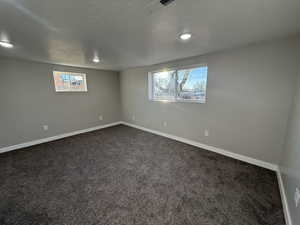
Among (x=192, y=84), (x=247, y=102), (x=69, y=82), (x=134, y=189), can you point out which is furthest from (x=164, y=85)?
(x=69, y=82)

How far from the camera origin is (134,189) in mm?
1724

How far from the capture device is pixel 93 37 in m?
1.75

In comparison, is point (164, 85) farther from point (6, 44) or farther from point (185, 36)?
point (6, 44)

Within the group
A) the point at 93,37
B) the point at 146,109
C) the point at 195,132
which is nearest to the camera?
the point at 93,37

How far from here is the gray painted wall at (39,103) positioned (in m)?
2.83

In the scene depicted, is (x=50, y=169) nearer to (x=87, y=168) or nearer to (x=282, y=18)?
(x=87, y=168)

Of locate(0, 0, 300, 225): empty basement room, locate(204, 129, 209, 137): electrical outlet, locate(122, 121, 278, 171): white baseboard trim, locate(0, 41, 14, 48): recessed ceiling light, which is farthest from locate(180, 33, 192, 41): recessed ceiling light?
locate(0, 41, 14, 48): recessed ceiling light

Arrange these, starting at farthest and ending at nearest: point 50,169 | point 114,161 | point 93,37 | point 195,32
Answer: point 114,161, point 50,169, point 93,37, point 195,32

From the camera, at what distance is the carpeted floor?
1339 mm

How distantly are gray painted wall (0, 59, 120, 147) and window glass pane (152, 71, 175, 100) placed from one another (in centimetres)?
199

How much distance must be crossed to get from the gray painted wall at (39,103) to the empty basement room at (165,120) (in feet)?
0.08

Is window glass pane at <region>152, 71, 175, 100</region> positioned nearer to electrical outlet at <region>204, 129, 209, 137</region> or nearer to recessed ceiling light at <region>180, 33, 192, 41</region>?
electrical outlet at <region>204, 129, 209, 137</region>

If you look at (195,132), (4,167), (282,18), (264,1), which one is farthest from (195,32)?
(4,167)

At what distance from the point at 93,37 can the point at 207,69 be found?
2.27 m
